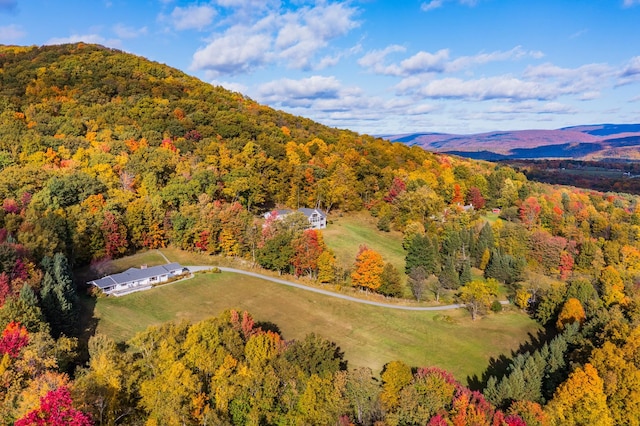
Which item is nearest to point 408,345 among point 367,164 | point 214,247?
point 214,247

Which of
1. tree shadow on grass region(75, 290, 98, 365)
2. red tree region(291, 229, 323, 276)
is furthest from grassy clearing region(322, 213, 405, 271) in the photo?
tree shadow on grass region(75, 290, 98, 365)

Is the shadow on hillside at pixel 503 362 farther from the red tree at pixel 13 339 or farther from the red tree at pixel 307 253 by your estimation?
the red tree at pixel 13 339

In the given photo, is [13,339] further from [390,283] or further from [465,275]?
[465,275]

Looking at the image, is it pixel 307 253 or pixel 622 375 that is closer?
pixel 622 375

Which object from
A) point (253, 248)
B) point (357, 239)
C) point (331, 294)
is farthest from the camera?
point (357, 239)

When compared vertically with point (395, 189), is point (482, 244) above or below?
below

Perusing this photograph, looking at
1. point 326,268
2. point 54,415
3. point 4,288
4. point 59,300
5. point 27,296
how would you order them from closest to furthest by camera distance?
1. point 54,415
2. point 27,296
3. point 4,288
4. point 59,300
5. point 326,268

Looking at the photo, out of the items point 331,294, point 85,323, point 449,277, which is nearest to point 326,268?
point 331,294

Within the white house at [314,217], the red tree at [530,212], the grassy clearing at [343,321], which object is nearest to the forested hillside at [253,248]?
the red tree at [530,212]
